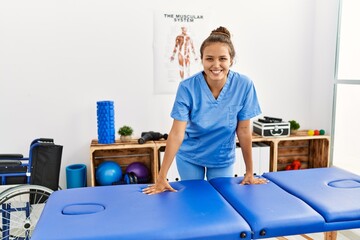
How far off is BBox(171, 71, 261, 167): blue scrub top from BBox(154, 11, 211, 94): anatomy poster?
1312mm

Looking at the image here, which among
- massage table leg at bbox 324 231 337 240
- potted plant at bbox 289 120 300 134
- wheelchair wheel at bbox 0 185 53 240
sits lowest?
massage table leg at bbox 324 231 337 240

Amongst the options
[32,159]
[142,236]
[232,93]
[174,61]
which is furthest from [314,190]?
[174,61]

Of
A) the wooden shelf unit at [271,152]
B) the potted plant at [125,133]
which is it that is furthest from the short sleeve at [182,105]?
the potted plant at [125,133]

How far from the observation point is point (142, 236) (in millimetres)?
1097

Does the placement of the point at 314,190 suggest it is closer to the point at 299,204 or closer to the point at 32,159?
the point at 299,204

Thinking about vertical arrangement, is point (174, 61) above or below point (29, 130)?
above

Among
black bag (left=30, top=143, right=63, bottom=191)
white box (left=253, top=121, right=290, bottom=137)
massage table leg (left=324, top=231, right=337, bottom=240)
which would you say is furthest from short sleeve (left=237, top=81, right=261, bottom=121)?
white box (left=253, top=121, right=290, bottom=137)

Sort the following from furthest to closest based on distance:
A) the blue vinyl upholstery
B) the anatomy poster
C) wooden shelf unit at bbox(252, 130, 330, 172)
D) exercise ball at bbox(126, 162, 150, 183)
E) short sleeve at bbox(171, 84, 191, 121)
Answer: wooden shelf unit at bbox(252, 130, 330, 172) → the anatomy poster → exercise ball at bbox(126, 162, 150, 183) → short sleeve at bbox(171, 84, 191, 121) → the blue vinyl upholstery

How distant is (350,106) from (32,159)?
2.50 m

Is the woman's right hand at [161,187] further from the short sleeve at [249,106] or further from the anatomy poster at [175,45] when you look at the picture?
the anatomy poster at [175,45]

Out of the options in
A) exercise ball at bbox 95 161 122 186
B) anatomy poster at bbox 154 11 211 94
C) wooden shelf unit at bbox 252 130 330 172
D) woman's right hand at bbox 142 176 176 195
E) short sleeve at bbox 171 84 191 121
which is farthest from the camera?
wooden shelf unit at bbox 252 130 330 172

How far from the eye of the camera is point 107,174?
8.77ft

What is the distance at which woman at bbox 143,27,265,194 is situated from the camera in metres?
1.54

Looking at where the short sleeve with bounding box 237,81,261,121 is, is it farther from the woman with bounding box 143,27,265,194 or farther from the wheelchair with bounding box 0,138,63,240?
the wheelchair with bounding box 0,138,63,240
